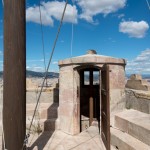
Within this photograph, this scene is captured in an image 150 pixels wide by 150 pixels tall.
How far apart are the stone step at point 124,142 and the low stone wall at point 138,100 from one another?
1.25 m

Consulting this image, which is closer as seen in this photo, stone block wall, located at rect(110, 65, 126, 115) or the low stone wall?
the low stone wall

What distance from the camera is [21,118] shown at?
425cm

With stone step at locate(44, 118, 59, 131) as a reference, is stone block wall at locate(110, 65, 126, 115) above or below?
above

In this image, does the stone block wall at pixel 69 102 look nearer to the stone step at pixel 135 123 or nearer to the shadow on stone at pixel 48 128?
→ the shadow on stone at pixel 48 128

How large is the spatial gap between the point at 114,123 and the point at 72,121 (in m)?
1.53

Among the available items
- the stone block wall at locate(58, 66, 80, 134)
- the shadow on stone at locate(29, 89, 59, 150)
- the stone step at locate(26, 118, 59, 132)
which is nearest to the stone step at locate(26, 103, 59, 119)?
the shadow on stone at locate(29, 89, 59, 150)

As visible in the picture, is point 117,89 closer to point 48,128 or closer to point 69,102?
point 69,102

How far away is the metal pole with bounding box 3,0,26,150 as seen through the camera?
13.5 feet

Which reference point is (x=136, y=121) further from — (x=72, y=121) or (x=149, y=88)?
(x=149, y=88)

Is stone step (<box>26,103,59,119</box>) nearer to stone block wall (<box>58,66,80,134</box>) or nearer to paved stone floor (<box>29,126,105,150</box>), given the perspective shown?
stone block wall (<box>58,66,80,134</box>)

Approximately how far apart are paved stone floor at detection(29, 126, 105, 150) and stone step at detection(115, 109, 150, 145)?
3.12 ft

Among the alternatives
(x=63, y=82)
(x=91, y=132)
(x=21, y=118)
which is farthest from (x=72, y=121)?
(x=21, y=118)

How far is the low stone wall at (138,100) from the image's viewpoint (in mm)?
7688

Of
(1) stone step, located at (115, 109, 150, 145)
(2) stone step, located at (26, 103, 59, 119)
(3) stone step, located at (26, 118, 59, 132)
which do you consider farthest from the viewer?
(2) stone step, located at (26, 103, 59, 119)
